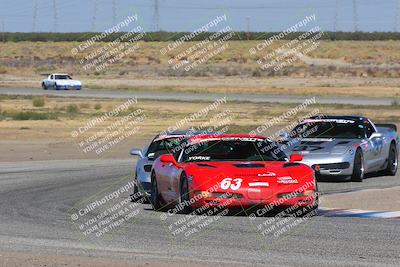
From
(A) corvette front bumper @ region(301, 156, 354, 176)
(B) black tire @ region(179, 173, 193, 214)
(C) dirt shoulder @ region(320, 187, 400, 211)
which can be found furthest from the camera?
(A) corvette front bumper @ region(301, 156, 354, 176)

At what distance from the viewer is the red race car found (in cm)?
1505

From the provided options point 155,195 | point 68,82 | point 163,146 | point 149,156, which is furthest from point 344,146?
point 68,82

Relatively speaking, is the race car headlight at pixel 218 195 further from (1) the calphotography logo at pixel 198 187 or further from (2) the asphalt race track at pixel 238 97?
(2) the asphalt race track at pixel 238 97

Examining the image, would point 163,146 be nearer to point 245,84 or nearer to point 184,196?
point 184,196

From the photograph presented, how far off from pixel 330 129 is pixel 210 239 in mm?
10437

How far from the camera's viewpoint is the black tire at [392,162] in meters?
23.2

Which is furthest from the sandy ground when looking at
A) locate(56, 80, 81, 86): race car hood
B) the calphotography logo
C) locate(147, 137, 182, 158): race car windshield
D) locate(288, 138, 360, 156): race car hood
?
locate(56, 80, 81, 86): race car hood

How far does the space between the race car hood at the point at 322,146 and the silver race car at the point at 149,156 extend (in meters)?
3.07

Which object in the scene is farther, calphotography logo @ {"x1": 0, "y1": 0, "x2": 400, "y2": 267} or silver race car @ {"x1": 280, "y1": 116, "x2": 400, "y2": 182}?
silver race car @ {"x1": 280, "y1": 116, "x2": 400, "y2": 182}

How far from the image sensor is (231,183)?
15.1 meters

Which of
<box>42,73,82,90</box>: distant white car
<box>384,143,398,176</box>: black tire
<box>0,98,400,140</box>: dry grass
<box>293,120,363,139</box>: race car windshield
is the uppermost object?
<box>293,120,363,139</box>: race car windshield

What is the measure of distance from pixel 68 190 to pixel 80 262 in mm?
9331

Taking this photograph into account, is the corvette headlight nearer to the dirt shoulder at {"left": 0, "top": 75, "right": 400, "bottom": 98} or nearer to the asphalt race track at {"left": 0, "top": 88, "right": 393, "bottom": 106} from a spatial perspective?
the asphalt race track at {"left": 0, "top": 88, "right": 393, "bottom": 106}

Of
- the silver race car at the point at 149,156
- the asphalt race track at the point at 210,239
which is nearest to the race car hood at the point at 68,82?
the silver race car at the point at 149,156
